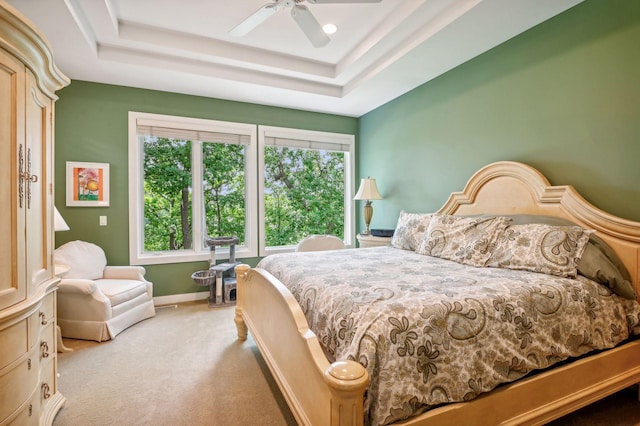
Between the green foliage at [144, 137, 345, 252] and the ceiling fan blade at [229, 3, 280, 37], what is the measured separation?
6.19ft

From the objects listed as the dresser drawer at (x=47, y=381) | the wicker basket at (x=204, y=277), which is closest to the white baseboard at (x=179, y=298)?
the wicker basket at (x=204, y=277)

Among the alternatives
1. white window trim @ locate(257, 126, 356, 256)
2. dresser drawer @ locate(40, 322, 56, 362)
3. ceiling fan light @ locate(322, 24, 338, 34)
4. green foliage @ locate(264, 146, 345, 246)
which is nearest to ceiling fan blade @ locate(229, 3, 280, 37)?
ceiling fan light @ locate(322, 24, 338, 34)

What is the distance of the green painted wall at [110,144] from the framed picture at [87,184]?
0.19 ft

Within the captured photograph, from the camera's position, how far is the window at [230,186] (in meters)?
3.67

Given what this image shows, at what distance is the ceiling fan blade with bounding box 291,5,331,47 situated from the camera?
2104 mm

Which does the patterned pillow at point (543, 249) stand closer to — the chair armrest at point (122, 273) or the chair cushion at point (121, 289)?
the chair cushion at point (121, 289)

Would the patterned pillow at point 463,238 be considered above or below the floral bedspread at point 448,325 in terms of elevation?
above

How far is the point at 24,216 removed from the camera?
1.31 m

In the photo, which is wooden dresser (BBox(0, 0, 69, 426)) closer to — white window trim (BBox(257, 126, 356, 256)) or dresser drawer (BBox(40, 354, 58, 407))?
dresser drawer (BBox(40, 354, 58, 407))

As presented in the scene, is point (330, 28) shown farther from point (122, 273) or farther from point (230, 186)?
point (122, 273)

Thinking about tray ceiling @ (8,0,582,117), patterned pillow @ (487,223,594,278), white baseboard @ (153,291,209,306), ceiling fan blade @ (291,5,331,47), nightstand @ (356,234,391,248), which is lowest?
white baseboard @ (153,291,209,306)

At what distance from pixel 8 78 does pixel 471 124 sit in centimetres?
331

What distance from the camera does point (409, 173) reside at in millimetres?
3805

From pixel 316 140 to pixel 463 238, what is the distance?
2.78 metres
